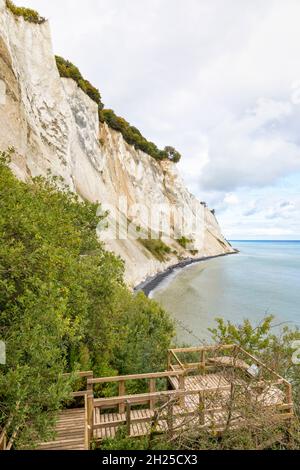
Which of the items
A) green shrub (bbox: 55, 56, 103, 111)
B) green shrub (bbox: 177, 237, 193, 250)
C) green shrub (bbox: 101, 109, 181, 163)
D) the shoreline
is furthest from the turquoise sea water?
green shrub (bbox: 55, 56, 103, 111)

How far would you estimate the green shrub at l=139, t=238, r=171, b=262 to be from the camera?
41.8 metres

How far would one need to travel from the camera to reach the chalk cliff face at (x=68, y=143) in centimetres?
1673

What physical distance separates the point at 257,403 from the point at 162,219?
4972cm

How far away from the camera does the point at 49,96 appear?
78.1ft

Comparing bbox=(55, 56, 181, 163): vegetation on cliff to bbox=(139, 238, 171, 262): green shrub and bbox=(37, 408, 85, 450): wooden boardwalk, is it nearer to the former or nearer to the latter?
bbox=(139, 238, 171, 262): green shrub

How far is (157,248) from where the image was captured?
45.7 metres

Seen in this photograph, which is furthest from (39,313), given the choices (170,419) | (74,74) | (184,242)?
(184,242)

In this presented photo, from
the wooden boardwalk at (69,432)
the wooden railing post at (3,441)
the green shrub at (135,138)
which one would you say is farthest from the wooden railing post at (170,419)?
the green shrub at (135,138)

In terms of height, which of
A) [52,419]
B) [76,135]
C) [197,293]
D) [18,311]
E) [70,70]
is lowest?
[197,293]

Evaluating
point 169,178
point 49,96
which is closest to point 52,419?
point 49,96

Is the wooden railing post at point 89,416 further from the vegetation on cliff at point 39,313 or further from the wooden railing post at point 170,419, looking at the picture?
the wooden railing post at point 170,419

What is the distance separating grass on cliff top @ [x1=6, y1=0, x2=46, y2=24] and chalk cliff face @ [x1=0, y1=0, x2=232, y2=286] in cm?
53

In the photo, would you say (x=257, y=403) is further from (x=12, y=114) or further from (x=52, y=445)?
(x=12, y=114)

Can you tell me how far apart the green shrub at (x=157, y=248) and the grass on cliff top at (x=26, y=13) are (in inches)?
1037
